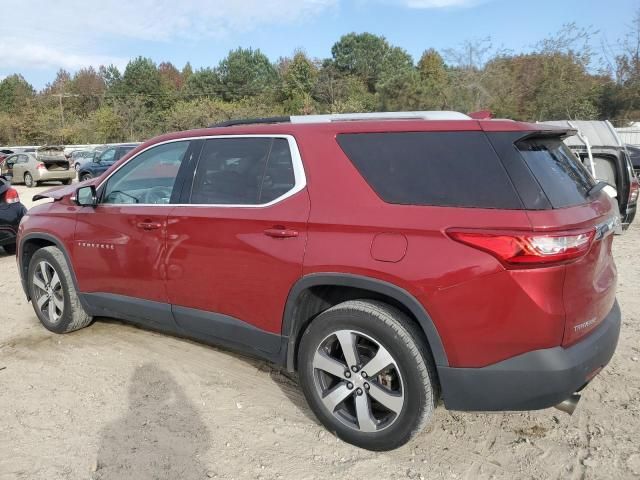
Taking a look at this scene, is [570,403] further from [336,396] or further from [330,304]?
[330,304]

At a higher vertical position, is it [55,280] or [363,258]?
[363,258]

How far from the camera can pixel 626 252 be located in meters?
7.35

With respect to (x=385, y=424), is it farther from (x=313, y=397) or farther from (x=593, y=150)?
(x=593, y=150)

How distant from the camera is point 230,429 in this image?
304 cm

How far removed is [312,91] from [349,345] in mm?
54321

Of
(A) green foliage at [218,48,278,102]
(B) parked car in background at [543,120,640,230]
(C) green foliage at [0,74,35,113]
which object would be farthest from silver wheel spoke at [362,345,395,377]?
(C) green foliage at [0,74,35,113]

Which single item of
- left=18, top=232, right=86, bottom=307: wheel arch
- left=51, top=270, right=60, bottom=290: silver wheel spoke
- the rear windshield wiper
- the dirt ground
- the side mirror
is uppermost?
the rear windshield wiper

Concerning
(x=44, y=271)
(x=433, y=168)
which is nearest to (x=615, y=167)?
(x=433, y=168)

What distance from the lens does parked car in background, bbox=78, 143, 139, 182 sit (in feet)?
62.4

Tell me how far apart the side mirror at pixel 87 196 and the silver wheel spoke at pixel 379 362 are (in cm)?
261

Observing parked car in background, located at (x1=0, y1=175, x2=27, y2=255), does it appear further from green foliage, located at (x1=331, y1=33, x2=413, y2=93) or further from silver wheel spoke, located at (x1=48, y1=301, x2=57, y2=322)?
green foliage, located at (x1=331, y1=33, x2=413, y2=93)

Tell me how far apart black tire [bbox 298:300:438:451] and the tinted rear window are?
0.60m

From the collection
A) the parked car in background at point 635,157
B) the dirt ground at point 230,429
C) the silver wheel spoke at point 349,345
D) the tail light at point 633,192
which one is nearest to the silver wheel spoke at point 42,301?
the dirt ground at point 230,429

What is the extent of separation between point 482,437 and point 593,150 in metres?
6.22
